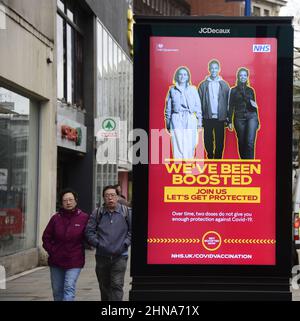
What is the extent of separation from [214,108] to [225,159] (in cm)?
49

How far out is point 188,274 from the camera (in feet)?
21.8

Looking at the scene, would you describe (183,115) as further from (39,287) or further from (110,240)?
(39,287)

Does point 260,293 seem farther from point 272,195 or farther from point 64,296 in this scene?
point 64,296

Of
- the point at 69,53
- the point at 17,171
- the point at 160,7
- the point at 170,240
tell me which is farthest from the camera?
the point at 160,7

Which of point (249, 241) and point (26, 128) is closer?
point (249, 241)

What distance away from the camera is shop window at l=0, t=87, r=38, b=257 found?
549 inches

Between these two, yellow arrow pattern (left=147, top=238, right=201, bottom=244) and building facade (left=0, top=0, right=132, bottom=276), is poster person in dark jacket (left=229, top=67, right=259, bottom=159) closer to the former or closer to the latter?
yellow arrow pattern (left=147, top=238, right=201, bottom=244)

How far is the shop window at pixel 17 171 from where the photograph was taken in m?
13.9

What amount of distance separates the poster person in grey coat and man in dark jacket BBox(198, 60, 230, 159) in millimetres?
69

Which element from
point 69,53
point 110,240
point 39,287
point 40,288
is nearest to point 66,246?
point 110,240

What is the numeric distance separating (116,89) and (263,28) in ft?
66.2

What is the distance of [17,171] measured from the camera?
14852 millimetres

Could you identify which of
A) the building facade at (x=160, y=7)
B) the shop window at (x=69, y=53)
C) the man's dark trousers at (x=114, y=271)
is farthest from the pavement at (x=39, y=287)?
the building facade at (x=160, y=7)
